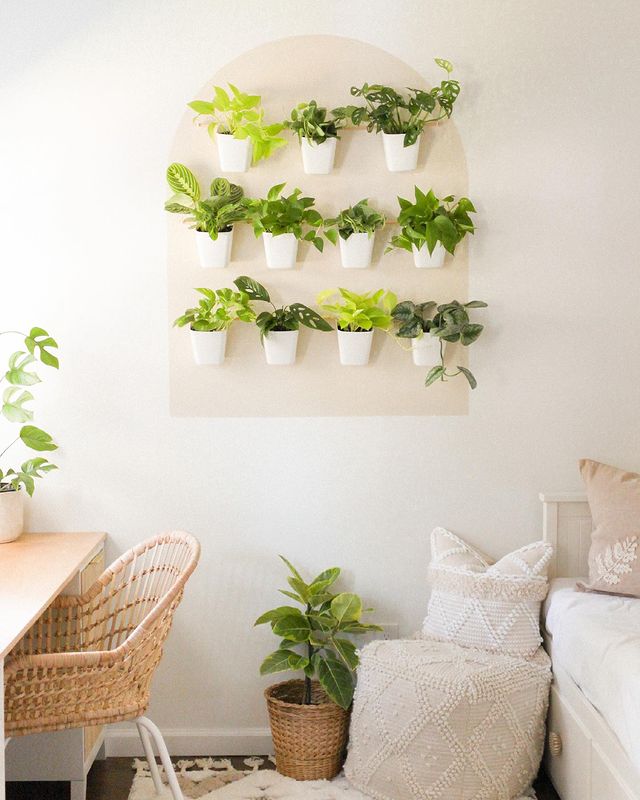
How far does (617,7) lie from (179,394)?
6.04 feet

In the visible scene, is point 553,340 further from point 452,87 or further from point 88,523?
point 88,523

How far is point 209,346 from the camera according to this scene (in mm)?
2895

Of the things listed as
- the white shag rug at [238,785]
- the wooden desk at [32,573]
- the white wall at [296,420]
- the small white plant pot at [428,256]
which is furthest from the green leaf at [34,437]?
the small white plant pot at [428,256]

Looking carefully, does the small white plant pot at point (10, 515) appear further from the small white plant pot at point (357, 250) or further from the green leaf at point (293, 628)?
the small white plant pot at point (357, 250)

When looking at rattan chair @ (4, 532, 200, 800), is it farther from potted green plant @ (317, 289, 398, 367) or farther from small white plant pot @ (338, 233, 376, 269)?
small white plant pot @ (338, 233, 376, 269)

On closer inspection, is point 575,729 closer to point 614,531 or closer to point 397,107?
point 614,531


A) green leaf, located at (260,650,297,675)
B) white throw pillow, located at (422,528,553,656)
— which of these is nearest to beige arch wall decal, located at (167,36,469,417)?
white throw pillow, located at (422,528,553,656)

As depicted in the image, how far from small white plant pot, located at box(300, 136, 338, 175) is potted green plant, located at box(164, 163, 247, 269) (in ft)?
0.74

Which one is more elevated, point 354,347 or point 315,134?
point 315,134

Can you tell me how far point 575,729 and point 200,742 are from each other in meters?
1.21

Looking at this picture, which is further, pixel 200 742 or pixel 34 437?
pixel 200 742

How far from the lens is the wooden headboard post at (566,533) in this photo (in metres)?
2.98

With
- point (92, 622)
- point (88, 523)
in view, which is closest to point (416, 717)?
point (92, 622)

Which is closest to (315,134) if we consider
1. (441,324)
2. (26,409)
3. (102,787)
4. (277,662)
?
(441,324)
